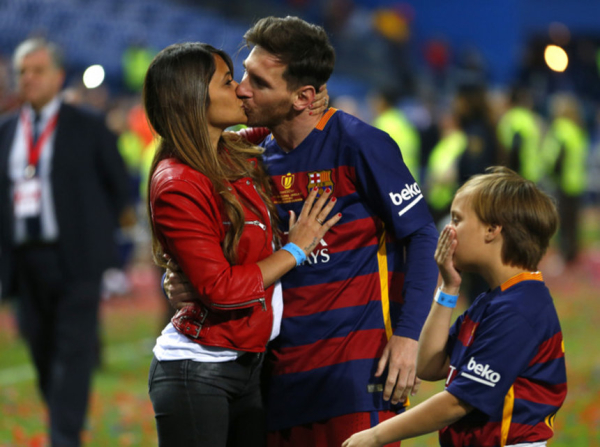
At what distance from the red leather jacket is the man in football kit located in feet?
0.63

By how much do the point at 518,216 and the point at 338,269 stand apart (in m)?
0.72

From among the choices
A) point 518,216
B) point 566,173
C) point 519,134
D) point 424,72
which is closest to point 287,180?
point 518,216

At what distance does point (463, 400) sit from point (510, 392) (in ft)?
0.45

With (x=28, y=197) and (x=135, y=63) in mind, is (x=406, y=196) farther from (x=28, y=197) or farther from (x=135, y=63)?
(x=135, y=63)

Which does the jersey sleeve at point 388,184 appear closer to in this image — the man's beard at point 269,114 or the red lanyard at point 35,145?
the man's beard at point 269,114

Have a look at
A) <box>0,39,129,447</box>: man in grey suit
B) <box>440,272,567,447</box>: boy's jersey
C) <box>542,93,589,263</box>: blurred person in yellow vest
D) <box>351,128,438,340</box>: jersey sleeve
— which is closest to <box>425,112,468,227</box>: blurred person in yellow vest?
<box>0,39,129,447</box>: man in grey suit

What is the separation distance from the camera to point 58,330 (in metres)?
5.08

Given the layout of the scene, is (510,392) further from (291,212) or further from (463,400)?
(291,212)

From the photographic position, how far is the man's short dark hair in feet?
9.39

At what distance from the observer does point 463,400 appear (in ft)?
7.72

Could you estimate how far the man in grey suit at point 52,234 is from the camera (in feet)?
16.6

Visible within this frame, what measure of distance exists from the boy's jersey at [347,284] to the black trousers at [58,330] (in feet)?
7.87

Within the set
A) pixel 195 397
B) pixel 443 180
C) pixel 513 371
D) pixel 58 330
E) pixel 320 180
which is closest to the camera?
pixel 513 371

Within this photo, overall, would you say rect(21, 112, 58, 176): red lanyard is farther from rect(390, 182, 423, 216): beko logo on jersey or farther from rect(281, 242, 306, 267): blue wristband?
rect(390, 182, 423, 216): beko logo on jersey
